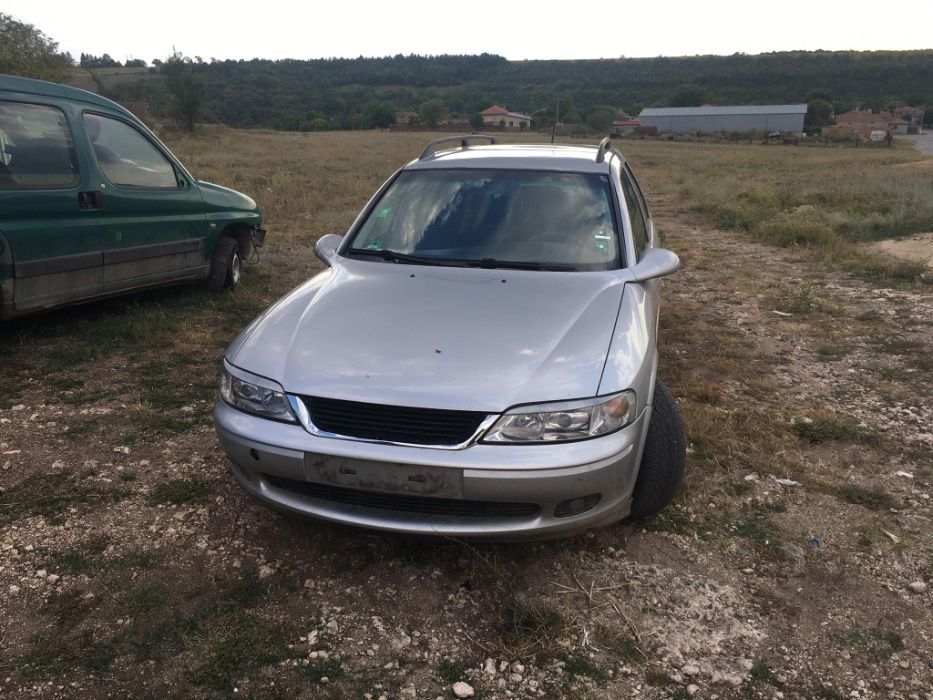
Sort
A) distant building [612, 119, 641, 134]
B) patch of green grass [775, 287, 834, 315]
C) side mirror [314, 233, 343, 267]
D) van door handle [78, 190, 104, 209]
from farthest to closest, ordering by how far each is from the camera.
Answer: distant building [612, 119, 641, 134], patch of green grass [775, 287, 834, 315], van door handle [78, 190, 104, 209], side mirror [314, 233, 343, 267]

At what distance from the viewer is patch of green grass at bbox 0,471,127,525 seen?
2941mm

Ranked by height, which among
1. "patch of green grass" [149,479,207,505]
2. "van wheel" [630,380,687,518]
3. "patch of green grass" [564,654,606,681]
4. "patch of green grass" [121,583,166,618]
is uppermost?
"van wheel" [630,380,687,518]

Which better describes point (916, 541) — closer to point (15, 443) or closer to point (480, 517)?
point (480, 517)

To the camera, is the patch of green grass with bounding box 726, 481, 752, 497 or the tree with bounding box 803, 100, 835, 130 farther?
the tree with bounding box 803, 100, 835, 130

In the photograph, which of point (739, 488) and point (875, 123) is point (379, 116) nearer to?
point (875, 123)

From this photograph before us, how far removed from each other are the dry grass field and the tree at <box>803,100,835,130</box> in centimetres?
9054

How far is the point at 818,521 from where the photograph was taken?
298 cm

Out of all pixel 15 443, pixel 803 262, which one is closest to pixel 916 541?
pixel 15 443

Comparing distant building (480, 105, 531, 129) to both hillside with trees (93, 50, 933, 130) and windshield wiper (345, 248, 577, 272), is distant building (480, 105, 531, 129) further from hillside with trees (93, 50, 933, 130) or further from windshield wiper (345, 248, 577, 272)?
windshield wiper (345, 248, 577, 272)

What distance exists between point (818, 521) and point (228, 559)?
2523 mm

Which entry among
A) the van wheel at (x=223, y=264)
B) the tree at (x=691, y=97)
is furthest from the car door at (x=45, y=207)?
the tree at (x=691, y=97)

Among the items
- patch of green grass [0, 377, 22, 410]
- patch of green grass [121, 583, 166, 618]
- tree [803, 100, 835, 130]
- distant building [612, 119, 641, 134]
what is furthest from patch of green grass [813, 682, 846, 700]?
tree [803, 100, 835, 130]

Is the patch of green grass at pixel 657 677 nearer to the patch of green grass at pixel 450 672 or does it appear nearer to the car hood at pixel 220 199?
the patch of green grass at pixel 450 672

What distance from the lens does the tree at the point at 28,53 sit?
33531 millimetres
